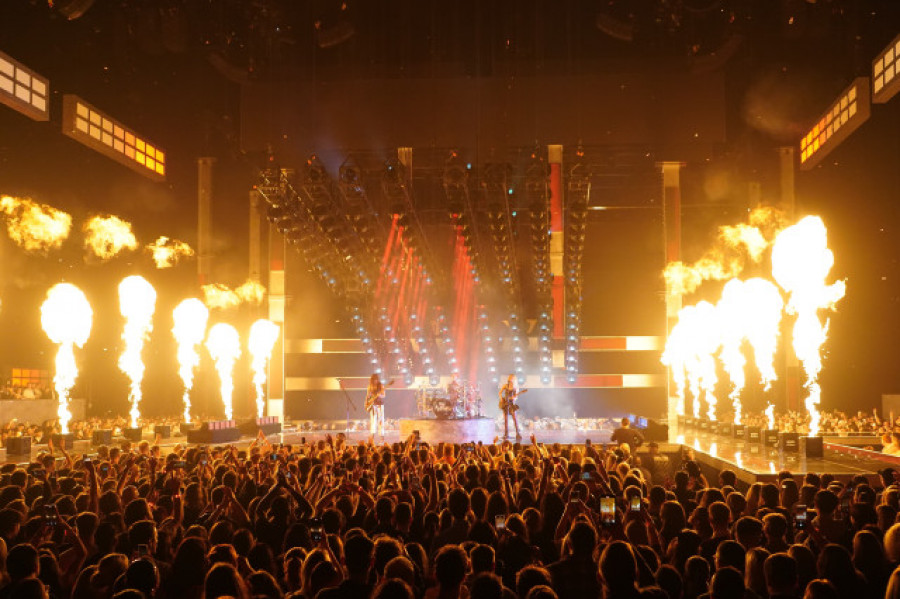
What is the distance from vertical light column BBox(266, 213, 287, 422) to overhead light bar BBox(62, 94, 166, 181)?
499 cm

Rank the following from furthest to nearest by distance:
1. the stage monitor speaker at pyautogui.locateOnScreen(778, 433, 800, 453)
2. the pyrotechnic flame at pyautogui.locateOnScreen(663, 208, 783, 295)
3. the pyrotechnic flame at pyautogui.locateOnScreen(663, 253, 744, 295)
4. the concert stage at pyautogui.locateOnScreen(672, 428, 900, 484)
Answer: the pyrotechnic flame at pyautogui.locateOnScreen(663, 253, 744, 295)
the pyrotechnic flame at pyautogui.locateOnScreen(663, 208, 783, 295)
the stage monitor speaker at pyautogui.locateOnScreen(778, 433, 800, 453)
the concert stage at pyautogui.locateOnScreen(672, 428, 900, 484)

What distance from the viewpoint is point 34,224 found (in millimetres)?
27344

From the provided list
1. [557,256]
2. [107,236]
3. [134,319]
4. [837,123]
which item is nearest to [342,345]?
[134,319]

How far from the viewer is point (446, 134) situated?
31.1m

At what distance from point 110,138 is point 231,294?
7.80 meters

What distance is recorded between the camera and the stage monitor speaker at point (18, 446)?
1961cm

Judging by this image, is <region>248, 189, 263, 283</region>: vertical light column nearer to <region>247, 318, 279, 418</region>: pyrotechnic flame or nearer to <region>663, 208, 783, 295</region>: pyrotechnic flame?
<region>247, 318, 279, 418</region>: pyrotechnic flame

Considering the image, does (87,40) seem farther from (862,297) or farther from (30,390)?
(862,297)

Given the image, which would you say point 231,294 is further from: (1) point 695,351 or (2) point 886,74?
(2) point 886,74

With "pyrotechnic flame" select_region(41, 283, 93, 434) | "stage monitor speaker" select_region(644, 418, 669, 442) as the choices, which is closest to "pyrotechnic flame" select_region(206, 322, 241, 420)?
"pyrotechnic flame" select_region(41, 283, 93, 434)

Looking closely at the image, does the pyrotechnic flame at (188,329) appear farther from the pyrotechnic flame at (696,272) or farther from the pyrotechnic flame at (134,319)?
the pyrotechnic flame at (696,272)

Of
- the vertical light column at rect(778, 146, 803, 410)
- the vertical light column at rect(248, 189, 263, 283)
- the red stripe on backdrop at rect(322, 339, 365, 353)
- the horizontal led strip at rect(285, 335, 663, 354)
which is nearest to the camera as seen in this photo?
the vertical light column at rect(778, 146, 803, 410)

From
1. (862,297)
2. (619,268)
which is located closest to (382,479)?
(862,297)

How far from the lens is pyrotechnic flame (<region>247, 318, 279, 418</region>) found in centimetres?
3222
